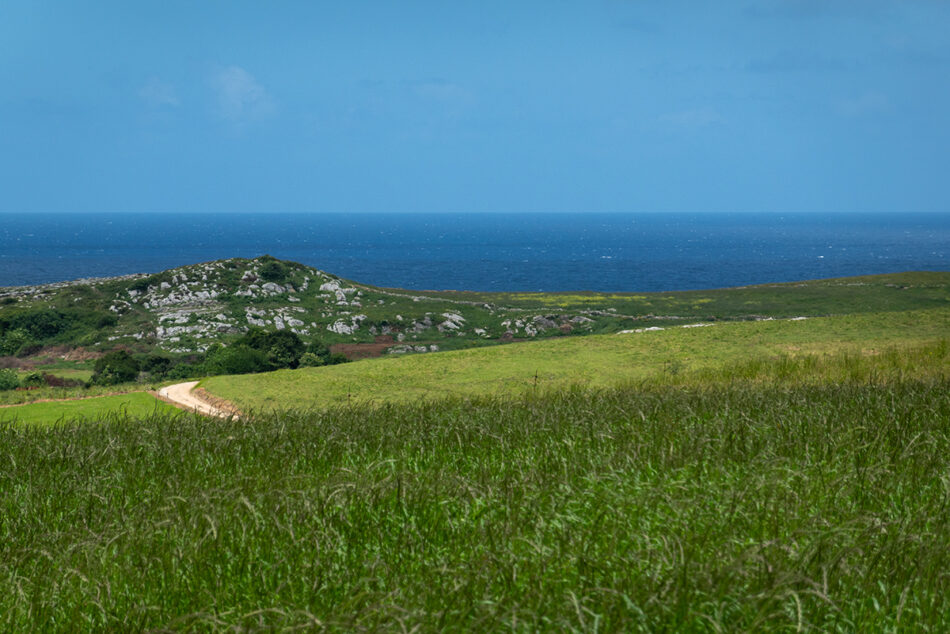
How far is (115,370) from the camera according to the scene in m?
30.6

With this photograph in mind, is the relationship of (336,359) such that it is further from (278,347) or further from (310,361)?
(278,347)

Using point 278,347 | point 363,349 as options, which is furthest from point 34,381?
point 363,349

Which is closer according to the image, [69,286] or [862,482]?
[862,482]

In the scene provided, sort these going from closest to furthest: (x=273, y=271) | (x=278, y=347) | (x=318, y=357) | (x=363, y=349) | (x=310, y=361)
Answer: (x=310, y=361)
(x=278, y=347)
(x=318, y=357)
(x=363, y=349)
(x=273, y=271)

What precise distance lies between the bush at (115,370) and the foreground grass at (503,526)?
24.9 m

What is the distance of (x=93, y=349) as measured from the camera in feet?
133

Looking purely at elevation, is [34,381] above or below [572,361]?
below

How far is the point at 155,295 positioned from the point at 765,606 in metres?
51.6

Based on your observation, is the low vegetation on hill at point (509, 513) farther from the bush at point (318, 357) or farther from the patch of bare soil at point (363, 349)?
the patch of bare soil at point (363, 349)

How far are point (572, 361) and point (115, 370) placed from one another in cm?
2365

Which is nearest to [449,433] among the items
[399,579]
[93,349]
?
[399,579]

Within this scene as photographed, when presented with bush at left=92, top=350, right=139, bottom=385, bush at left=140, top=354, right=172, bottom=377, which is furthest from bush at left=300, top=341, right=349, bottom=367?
bush at left=92, top=350, right=139, bottom=385

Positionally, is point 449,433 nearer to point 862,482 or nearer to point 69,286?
point 862,482

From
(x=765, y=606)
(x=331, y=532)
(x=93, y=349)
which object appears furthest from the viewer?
(x=93, y=349)
